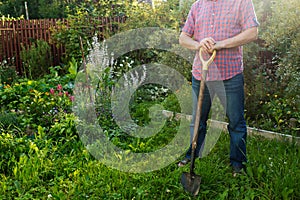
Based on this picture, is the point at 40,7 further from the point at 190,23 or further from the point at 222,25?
the point at 222,25

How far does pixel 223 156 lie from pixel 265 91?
1.40 m

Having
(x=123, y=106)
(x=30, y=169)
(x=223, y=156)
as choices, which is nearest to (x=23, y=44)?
(x=123, y=106)

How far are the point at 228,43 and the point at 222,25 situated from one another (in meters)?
0.17

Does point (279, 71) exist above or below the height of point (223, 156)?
above

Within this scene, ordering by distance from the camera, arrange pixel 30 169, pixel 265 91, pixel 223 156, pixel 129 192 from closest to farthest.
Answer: pixel 129 192 → pixel 30 169 → pixel 223 156 → pixel 265 91

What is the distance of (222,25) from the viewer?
8.31 feet

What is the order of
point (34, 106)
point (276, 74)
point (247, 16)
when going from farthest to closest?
point (34, 106) < point (276, 74) < point (247, 16)

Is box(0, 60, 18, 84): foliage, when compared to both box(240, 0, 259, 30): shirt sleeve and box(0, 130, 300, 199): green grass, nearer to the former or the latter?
box(0, 130, 300, 199): green grass

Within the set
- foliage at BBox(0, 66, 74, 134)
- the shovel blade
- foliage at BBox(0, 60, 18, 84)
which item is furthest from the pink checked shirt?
foliage at BBox(0, 60, 18, 84)

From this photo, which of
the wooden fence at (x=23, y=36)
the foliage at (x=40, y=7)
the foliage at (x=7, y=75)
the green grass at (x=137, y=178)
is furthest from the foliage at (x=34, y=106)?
the foliage at (x=40, y=7)

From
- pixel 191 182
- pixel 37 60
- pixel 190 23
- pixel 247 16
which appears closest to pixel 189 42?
pixel 190 23

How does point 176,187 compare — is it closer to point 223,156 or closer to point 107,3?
point 223,156

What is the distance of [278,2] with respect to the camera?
4.32 m

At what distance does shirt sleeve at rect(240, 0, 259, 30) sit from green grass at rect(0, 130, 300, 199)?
3.54ft
